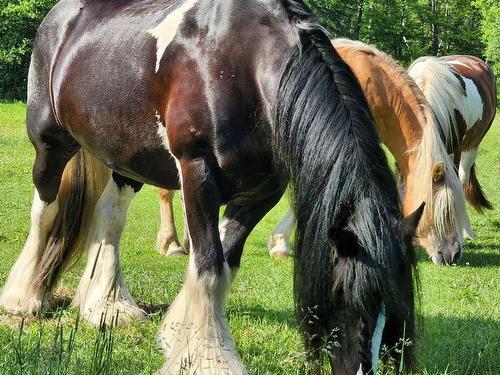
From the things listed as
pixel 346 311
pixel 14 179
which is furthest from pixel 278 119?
pixel 14 179

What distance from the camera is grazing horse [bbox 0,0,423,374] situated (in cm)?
290

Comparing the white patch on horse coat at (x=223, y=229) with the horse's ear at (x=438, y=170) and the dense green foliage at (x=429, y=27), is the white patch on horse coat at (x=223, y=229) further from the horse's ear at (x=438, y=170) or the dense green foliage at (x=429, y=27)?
the dense green foliage at (x=429, y=27)

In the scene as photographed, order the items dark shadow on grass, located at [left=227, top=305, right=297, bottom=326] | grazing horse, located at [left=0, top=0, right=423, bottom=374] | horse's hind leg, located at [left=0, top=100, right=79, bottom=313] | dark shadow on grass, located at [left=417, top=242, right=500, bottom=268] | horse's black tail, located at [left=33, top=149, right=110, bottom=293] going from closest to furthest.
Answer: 1. grazing horse, located at [left=0, top=0, right=423, bottom=374]
2. dark shadow on grass, located at [left=227, top=305, right=297, bottom=326]
3. horse's hind leg, located at [left=0, top=100, right=79, bottom=313]
4. horse's black tail, located at [left=33, top=149, right=110, bottom=293]
5. dark shadow on grass, located at [left=417, top=242, right=500, bottom=268]

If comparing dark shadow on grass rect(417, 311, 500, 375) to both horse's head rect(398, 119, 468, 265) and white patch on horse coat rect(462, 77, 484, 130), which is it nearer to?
horse's head rect(398, 119, 468, 265)

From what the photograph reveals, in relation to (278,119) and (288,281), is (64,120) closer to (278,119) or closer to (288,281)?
(278,119)

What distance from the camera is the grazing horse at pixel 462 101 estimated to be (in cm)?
819

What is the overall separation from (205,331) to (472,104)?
Answer: 6.97 meters

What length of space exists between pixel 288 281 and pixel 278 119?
315cm

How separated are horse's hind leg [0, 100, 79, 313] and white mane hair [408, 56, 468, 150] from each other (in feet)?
14.5

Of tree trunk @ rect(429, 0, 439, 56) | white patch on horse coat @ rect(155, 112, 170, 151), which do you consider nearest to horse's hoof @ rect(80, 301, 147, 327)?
white patch on horse coat @ rect(155, 112, 170, 151)

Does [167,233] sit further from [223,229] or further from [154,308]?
[223,229]

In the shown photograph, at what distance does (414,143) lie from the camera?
7016 mm

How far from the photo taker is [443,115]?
26.3ft

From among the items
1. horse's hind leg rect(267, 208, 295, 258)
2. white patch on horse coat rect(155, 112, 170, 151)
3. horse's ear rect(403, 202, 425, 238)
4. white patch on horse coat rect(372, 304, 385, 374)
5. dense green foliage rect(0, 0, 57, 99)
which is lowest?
dense green foliage rect(0, 0, 57, 99)
